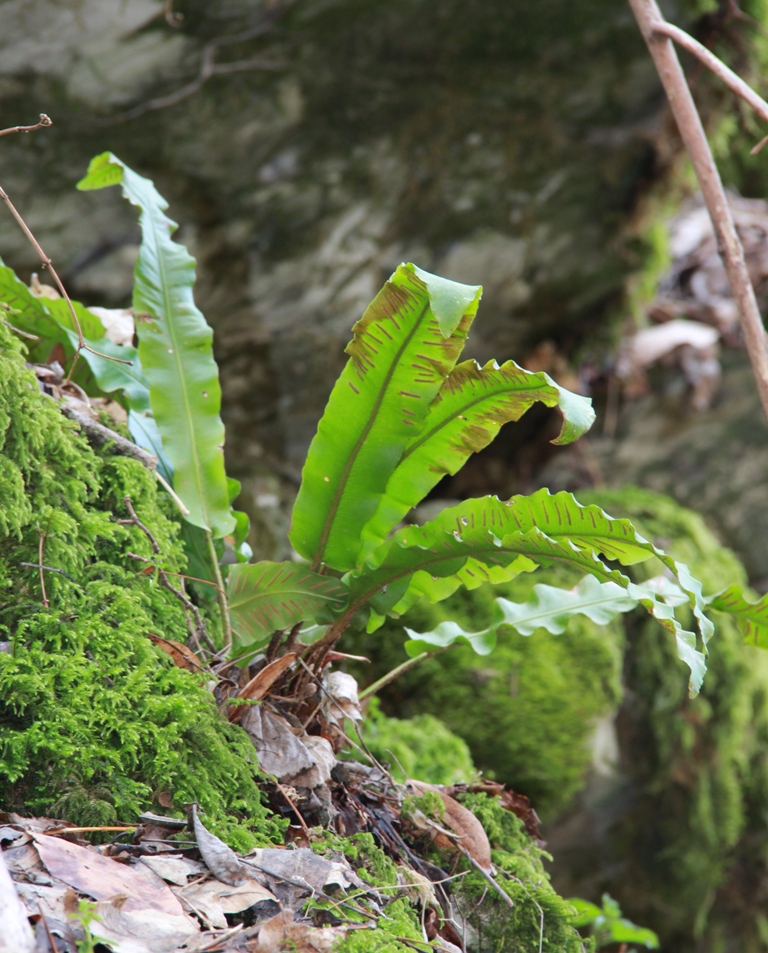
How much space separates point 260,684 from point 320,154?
2.02 meters

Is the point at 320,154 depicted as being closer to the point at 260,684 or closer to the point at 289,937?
the point at 260,684

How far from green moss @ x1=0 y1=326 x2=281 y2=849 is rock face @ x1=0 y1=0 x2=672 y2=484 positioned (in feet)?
4.81

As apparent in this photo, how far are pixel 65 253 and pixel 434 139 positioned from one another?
128 centimetres

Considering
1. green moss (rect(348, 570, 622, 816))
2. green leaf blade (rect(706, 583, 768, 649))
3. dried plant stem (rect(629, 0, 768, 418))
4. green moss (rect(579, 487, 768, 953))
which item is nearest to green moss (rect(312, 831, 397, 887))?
green leaf blade (rect(706, 583, 768, 649))

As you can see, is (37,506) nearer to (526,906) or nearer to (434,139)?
(526,906)

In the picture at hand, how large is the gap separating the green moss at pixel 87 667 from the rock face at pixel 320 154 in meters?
1.47

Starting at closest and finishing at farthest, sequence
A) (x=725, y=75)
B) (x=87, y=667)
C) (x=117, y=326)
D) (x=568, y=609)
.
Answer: (x=87, y=667)
(x=568, y=609)
(x=725, y=75)
(x=117, y=326)

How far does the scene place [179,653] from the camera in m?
1.07

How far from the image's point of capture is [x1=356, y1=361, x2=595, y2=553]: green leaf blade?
1015 millimetres

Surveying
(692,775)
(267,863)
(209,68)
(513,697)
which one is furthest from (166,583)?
(692,775)

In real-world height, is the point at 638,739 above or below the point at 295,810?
below

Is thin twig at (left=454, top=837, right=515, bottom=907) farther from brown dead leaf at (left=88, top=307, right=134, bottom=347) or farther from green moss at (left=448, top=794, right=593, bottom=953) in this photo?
brown dead leaf at (left=88, top=307, right=134, bottom=347)

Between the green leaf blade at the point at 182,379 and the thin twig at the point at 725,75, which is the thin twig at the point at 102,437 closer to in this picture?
the green leaf blade at the point at 182,379

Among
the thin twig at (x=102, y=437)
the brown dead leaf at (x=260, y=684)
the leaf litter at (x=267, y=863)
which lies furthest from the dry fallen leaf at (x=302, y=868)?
the thin twig at (x=102, y=437)
